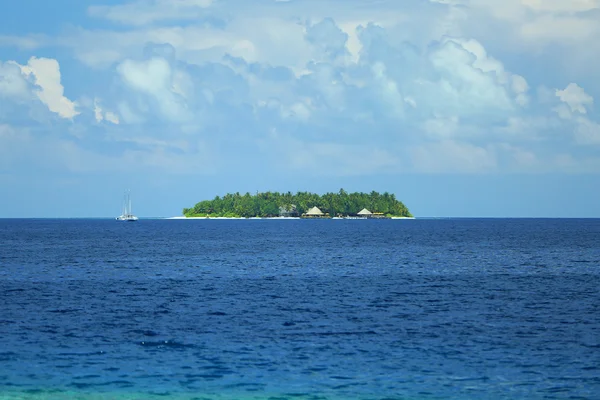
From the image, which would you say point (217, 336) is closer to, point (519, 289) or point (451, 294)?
point (451, 294)

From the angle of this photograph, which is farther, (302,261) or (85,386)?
(302,261)

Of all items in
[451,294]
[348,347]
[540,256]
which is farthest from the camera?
[540,256]

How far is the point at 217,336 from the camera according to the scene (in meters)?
45.0

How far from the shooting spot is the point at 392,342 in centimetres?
4306

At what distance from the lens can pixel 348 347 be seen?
41.5 metres

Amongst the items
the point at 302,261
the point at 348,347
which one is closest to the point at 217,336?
the point at 348,347

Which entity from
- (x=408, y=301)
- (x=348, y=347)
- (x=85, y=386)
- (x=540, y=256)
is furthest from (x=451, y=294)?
(x=540, y=256)

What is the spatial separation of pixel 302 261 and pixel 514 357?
75.7 meters

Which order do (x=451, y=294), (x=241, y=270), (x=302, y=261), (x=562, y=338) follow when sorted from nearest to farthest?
(x=562, y=338) < (x=451, y=294) < (x=241, y=270) < (x=302, y=261)

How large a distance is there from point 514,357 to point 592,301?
89.8 feet

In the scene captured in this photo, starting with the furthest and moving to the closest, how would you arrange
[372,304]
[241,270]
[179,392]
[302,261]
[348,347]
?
[302,261] < [241,270] < [372,304] < [348,347] < [179,392]

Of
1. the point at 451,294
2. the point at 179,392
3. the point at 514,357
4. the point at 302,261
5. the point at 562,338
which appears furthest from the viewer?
the point at 302,261

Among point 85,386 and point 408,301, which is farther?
point 408,301

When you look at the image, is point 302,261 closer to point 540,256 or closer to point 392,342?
point 540,256
